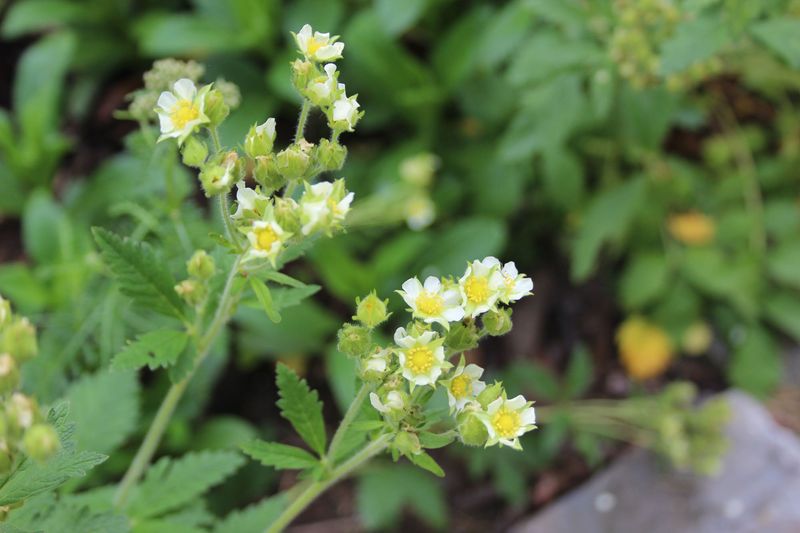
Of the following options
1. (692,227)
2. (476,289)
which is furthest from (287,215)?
(692,227)

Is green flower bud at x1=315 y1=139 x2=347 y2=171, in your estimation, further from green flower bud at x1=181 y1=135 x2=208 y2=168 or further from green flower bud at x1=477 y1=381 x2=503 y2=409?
green flower bud at x1=477 y1=381 x2=503 y2=409

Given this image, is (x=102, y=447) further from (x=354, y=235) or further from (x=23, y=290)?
(x=354, y=235)

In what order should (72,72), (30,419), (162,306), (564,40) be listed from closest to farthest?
(30,419) < (162,306) < (564,40) < (72,72)

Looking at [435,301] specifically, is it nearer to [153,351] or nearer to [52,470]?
[153,351]

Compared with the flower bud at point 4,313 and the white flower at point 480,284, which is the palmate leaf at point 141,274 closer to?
the flower bud at point 4,313

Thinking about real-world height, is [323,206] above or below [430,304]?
above

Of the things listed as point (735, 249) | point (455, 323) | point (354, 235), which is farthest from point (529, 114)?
point (455, 323)

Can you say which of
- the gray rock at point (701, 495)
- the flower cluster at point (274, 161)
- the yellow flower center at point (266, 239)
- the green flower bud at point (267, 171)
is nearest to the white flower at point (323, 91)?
the flower cluster at point (274, 161)
